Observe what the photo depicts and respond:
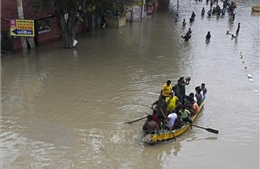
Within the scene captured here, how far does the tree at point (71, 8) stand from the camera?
20.2 metres

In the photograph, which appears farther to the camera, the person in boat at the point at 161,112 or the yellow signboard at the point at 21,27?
the yellow signboard at the point at 21,27

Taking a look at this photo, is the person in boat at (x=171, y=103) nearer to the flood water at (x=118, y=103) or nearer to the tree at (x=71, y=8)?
the flood water at (x=118, y=103)

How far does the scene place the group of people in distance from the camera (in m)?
11.1

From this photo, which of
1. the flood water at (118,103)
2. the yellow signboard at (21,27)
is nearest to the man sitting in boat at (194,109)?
the flood water at (118,103)

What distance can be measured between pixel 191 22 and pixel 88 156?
92.4ft

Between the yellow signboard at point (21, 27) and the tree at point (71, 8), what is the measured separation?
2.35 metres

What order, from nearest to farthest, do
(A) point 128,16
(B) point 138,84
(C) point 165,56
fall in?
(B) point 138,84
(C) point 165,56
(A) point 128,16

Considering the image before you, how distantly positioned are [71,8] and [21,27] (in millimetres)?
3787

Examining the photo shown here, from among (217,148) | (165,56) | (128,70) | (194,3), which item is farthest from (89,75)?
(194,3)

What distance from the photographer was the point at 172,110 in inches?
480

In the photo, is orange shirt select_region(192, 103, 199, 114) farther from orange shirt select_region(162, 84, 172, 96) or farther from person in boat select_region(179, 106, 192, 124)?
orange shirt select_region(162, 84, 172, 96)

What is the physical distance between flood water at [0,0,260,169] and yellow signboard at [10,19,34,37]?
1631 mm

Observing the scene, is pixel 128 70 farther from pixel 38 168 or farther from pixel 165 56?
pixel 38 168

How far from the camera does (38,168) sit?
9555 millimetres
